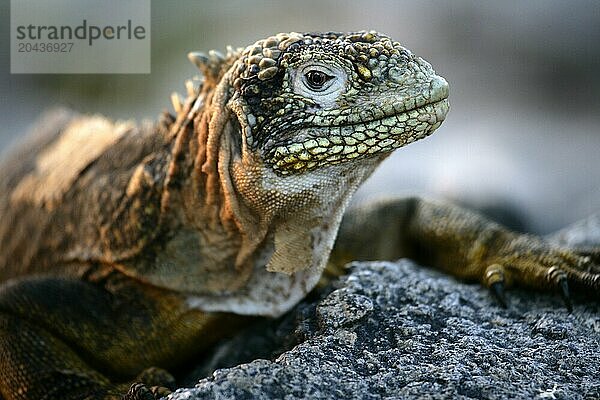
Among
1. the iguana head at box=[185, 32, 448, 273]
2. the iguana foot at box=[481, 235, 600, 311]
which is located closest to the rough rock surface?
the iguana foot at box=[481, 235, 600, 311]

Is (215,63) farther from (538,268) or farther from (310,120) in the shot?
(538,268)

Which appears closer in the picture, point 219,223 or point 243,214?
point 243,214

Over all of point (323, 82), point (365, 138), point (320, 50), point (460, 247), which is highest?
point (320, 50)

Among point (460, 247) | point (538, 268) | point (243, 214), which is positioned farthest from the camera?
point (460, 247)

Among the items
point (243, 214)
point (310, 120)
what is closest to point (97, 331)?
point (243, 214)

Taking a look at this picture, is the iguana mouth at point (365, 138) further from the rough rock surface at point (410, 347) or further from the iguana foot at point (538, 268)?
the iguana foot at point (538, 268)

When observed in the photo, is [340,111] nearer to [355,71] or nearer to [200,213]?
[355,71]
